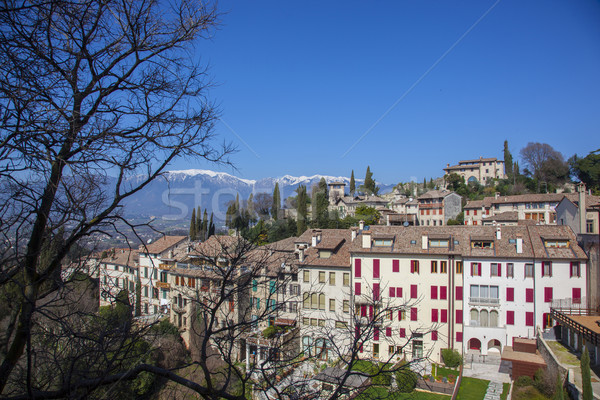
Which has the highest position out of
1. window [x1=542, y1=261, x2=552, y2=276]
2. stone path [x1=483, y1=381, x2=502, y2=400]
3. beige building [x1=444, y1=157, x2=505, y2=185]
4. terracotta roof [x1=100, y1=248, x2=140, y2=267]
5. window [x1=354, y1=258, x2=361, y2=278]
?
beige building [x1=444, y1=157, x2=505, y2=185]

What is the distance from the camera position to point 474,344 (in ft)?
91.2

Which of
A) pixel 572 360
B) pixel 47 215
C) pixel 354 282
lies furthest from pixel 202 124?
pixel 354 282

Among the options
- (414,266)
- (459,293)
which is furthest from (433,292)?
(414,266)

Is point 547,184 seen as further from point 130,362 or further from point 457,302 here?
point 130,362

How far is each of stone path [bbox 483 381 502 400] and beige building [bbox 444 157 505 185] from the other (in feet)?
201

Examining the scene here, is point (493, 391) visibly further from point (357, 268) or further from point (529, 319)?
point (357, 268)

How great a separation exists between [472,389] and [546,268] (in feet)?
31.2

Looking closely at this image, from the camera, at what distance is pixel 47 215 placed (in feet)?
13.2

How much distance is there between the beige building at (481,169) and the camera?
8062 centimetres

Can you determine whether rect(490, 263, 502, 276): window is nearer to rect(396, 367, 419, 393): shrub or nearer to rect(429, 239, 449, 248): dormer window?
rect(429, 239, 449, 248): dormer window

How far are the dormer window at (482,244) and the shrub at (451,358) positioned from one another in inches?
282

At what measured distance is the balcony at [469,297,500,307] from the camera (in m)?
27.4

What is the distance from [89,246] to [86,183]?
842mm

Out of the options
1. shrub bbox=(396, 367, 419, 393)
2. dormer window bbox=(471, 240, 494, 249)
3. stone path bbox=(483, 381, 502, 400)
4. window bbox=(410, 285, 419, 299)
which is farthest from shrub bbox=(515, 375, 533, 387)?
shrub bbox=(396, 367, 419, 393)
